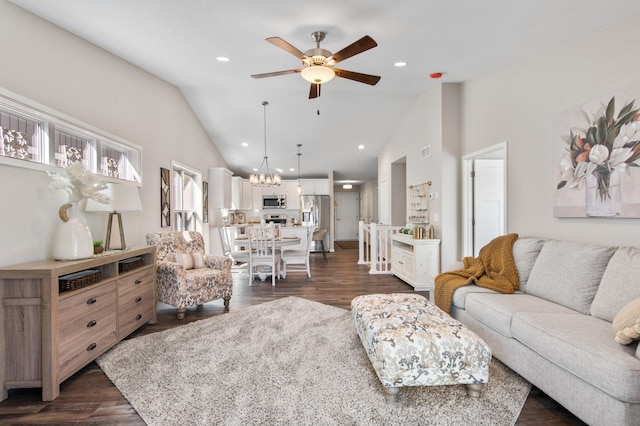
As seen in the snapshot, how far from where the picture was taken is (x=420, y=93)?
17.3 ft

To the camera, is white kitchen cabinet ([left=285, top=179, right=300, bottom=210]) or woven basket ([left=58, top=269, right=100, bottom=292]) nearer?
woven basket ([left=58, top=269, right=100, bottom=292])

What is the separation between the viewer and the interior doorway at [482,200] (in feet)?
14.3

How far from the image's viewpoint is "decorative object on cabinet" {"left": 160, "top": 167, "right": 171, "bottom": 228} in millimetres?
4402

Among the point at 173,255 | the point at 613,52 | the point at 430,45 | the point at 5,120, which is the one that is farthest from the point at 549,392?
the point at 5,120

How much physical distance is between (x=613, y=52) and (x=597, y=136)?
66 cm

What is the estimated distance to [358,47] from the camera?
2.60 m

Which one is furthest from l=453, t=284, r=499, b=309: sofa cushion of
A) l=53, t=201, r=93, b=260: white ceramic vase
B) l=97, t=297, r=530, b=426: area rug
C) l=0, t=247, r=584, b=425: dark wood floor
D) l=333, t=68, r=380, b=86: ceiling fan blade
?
l=53, t=201, r=93, b=260: white ceramic vase

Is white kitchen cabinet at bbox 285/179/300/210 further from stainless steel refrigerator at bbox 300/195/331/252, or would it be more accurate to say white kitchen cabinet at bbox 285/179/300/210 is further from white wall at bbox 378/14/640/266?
white wall at bbox 378/14/640/266

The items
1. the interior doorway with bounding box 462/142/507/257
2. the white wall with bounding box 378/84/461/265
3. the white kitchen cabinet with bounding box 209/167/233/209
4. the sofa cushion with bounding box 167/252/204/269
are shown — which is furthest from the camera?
the white kitchen cabinet with bounding box 209/167/233/209

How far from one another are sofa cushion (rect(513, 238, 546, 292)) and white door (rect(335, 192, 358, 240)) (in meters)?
9.40

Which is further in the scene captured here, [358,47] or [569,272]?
[358,47]

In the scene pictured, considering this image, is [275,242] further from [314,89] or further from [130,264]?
[314,89]

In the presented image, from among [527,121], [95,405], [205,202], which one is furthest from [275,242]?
[527,121]

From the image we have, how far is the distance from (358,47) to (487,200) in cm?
299
